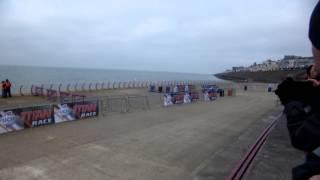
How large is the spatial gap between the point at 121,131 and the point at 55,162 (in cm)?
567

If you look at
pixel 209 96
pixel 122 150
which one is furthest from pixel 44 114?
pixel 209 96

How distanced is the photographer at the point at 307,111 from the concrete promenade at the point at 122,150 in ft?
21.7

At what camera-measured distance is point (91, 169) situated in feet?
30.8

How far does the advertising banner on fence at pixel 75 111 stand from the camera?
17344 millimetres

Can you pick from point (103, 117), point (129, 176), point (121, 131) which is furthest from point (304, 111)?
point (103, 117)

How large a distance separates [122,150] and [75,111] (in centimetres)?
759

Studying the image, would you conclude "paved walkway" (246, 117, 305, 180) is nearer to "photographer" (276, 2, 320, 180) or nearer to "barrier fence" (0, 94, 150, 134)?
"photographer" (276, 2, 320, 180)

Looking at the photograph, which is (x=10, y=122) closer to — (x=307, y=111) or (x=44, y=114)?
(x=44, y=114)

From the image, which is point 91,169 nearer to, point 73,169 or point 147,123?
point 73,169

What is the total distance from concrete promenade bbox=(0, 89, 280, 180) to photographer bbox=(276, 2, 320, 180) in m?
6.60

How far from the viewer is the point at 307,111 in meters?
2.06

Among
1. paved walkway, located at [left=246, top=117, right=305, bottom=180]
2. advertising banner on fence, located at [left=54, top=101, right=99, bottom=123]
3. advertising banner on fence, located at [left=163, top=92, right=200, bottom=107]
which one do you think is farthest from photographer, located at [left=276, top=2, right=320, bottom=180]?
advertising banner on fence, located at [left=163, top=92, right=200, bottom=107]

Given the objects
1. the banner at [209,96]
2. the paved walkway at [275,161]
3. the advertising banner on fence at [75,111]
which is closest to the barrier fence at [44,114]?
the advertising banner on fence at [75,111]

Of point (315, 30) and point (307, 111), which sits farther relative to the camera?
point (307, 111)
